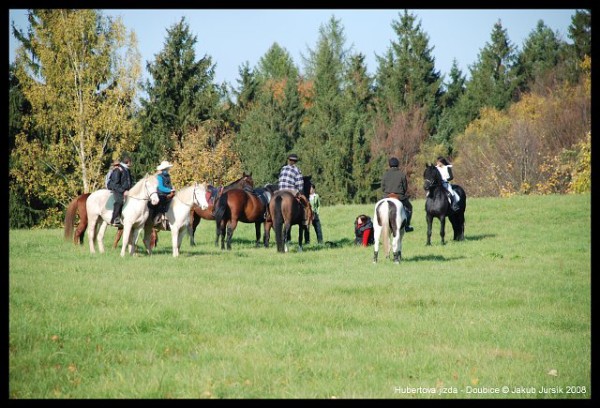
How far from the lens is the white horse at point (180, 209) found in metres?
17.8

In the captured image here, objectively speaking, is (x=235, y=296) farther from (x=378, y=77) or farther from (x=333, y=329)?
(x=378, y=77)

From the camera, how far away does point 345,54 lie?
61.7 meters

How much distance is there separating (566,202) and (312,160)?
2308 centimetres

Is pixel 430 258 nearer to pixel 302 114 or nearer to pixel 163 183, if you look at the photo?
pixel 163 183

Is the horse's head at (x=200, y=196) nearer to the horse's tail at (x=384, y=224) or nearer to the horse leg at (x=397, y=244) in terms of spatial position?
the horse's tail at (x=384, y=224)

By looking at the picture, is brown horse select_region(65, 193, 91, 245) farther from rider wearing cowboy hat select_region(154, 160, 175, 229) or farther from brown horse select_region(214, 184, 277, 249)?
brown horse select_region(214, 184, 277, 249)

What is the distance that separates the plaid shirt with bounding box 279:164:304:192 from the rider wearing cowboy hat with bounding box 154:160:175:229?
11.7 ft

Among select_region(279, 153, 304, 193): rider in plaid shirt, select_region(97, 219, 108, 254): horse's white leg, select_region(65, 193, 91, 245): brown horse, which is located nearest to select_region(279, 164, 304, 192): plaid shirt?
select_region(279, 153, 304, 193): rider in plaid shirt

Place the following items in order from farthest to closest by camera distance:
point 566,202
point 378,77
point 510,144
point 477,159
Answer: point 378,77, point 477,159, point 510,144, point 566,202

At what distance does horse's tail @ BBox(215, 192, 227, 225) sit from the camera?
2148 centimetres

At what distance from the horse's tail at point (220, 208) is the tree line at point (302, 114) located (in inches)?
388

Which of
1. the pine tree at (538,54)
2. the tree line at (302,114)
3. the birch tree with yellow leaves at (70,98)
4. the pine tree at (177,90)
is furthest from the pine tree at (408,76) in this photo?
the birch tree with yellow leaves at (70,98)

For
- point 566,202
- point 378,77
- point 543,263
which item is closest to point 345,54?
point 378,77

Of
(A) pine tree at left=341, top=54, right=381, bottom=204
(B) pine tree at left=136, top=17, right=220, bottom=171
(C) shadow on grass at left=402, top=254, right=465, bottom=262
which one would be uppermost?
(B) pine tree at left=136, top=17, right=220, bottom=171
